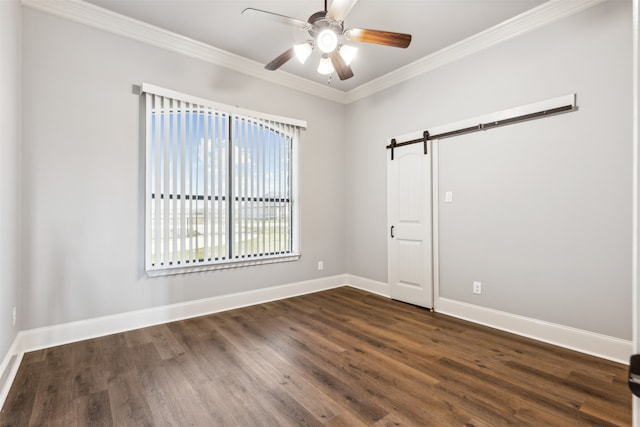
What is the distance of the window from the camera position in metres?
3.15

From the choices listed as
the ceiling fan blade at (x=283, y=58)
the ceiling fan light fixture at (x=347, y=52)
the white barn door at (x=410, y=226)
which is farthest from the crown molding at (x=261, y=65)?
the ceiling fan light fixture at (x=347, y=52)

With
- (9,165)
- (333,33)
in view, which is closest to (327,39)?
(333,33)

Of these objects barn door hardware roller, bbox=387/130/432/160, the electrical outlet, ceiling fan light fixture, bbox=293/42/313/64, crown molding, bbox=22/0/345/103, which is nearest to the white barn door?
barn door hardware roller, bbox=387/130/432/160

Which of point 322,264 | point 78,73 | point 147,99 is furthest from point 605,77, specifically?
point 78,73

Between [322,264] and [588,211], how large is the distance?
3120 millimetres

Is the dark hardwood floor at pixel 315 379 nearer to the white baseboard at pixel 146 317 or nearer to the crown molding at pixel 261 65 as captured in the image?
the white baseboard at pixel 146 317

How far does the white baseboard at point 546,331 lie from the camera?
2422 millimetres

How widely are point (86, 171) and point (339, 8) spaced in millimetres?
2638

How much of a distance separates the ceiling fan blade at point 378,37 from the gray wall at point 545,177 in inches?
55.5

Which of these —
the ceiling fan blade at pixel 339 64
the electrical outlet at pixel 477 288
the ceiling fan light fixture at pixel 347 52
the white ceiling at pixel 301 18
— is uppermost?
the white ceiling at pixel 301 18

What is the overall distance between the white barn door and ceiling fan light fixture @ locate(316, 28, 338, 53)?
72.9 inches

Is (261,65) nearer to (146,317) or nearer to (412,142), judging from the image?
(412,142)

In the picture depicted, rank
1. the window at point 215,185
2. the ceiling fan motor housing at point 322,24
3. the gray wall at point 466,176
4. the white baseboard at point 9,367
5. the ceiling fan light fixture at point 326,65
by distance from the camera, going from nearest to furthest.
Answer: the white baseboard at point 9,367 → the ceiling fan motor housing at point 322,24 → the gray wall at point 466,176 → the ceiling fan light fixture at point 326,65 → the window at point 215,185

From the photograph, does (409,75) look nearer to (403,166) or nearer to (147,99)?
(403,166)
